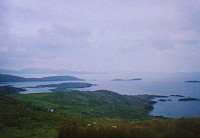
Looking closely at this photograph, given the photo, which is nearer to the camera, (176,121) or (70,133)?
(70,133)

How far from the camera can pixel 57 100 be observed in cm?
6084

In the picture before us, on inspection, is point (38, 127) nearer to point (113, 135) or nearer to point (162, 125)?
point (113, 135)

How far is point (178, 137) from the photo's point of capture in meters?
15.7

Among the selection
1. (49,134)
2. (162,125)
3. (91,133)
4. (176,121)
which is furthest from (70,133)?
(176,121)

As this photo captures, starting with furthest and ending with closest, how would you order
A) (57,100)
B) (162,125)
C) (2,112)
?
(57,100), (2,112), (162,125)

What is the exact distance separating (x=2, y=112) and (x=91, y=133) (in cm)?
1334

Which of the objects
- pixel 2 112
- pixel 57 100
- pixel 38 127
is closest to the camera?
pixel 38 127

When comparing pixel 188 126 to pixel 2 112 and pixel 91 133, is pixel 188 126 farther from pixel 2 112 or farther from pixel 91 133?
pixel 2 112

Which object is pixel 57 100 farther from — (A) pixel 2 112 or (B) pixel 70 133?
(B) pixel 70 133

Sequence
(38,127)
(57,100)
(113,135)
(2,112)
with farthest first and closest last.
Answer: (57,100) < (2,112) < (38,127) < (113,135)

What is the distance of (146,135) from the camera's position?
15.5m

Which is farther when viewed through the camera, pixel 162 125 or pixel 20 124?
pixel 20 124

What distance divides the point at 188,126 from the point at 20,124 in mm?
12579

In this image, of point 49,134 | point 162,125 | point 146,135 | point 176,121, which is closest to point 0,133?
point 49,134
